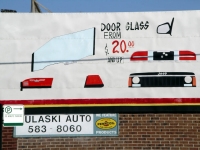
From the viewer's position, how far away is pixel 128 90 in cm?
1191

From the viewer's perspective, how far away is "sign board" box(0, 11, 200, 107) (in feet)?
39.1

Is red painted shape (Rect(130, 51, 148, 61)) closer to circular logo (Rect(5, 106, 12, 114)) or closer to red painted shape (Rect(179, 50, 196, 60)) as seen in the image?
red painted shape (Rect(179, 50, 196, 60))

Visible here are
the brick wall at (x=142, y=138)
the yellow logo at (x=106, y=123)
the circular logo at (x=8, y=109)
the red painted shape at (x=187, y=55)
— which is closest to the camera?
the circular logo at (x=8, y=109)

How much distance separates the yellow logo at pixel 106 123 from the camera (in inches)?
466

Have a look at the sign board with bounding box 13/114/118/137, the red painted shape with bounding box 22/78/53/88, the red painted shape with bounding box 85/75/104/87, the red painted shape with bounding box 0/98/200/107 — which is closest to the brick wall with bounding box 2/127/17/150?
the sign board with bounding box 13/114/118/137

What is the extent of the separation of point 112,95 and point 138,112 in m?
0.90

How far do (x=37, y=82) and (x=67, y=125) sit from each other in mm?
1553

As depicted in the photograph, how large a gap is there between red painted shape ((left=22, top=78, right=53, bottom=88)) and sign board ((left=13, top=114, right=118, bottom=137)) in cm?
91

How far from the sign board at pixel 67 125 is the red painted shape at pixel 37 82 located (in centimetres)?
91

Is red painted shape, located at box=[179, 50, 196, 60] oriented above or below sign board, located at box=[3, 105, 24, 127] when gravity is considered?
above

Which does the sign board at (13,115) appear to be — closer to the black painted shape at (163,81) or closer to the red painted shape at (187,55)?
the black painted shape at (163,81)

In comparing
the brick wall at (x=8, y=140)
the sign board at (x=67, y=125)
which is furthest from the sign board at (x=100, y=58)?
the brick wall at (x=8, y=140)

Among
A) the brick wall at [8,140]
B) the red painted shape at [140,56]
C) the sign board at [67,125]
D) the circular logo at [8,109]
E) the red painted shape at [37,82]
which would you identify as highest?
the red painted shape at [140,56]

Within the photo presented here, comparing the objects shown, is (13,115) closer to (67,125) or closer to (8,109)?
(8,109)
